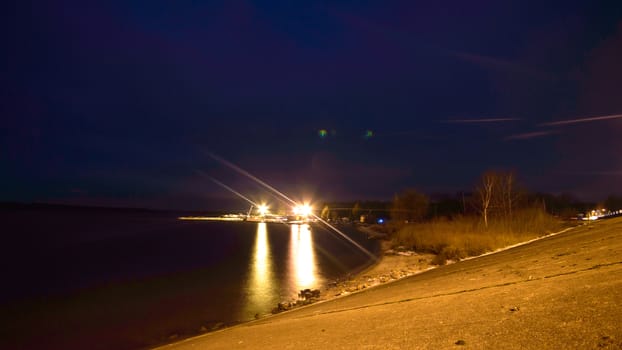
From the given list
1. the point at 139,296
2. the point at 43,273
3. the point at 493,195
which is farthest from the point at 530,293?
the point at 43,273

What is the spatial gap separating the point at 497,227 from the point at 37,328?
3184cm

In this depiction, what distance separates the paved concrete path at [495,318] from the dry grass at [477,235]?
49.1 feet

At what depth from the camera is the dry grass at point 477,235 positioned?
79.9 feet

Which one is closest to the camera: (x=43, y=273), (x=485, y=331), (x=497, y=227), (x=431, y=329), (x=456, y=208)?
(x=485, y=331)

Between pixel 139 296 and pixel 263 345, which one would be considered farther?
pixel 139 296

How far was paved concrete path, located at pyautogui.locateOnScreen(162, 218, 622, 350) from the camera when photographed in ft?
14.6

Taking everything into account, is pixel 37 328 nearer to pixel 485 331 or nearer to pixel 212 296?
pixel 212 296

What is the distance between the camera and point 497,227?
30922 millimetres

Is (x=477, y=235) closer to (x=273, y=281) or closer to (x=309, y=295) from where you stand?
(x=273, y=281)

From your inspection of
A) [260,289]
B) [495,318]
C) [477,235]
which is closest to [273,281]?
[260,289]

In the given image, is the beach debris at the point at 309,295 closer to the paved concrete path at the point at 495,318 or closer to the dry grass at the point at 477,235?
the dry grass at the point at 477,235

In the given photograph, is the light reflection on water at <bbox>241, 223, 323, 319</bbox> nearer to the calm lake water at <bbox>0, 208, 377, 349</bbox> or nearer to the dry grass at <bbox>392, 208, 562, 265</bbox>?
the calm lake water at <bbox>0, 208, 377, 349</bbox>

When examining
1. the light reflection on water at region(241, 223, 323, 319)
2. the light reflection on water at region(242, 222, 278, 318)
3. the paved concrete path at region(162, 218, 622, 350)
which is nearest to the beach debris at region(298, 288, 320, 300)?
the light reflection on water at region(241, 223, 323, 319)

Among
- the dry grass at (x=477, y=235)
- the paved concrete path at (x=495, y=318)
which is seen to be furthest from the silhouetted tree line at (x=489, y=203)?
the paved concrete path at (x=495, y=318)
